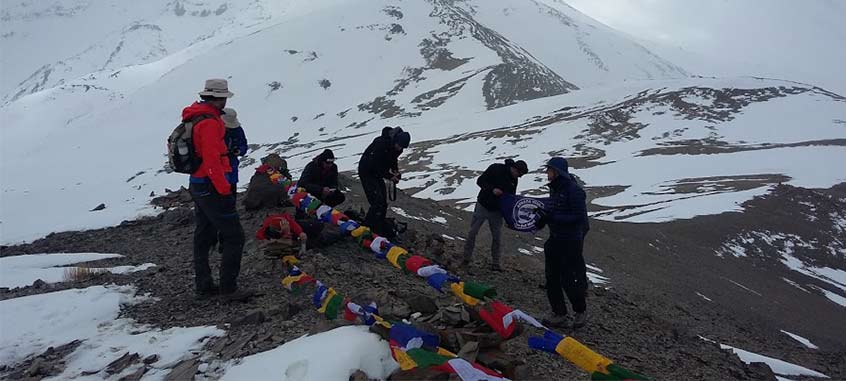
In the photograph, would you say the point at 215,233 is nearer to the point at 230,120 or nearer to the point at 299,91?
the point at 230,120

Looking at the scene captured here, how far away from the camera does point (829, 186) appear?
36.0 meters

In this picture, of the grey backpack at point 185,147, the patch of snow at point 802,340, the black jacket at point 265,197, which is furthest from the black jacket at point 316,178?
the patch of snow at point 802,340

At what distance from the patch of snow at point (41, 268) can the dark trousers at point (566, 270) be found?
19.9 ft

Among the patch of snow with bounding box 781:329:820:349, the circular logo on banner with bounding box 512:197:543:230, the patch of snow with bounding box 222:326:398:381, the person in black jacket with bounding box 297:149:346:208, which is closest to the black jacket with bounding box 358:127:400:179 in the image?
the person in black jacket with bounding box 297:149:346:208

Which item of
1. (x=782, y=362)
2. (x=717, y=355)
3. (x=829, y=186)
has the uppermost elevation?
(x=717, y=355)

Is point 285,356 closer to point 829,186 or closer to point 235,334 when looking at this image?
point 235,334

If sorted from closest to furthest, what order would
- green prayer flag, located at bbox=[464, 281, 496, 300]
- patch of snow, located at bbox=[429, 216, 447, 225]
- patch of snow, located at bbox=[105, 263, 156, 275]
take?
green prayer flag, located at bbox=[464, 281, 496, 300] < patch of snow, located at bbox=[105, 263, 156, 275] < patch of snow, located at bbox=[429, 216, 447, 225]

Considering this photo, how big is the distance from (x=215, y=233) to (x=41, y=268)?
441 cm

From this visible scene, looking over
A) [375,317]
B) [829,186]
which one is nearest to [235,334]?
[375,317]

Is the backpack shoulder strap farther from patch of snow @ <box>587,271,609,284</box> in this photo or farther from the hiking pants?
patch of snow @ <box>587,271,609,284</box>

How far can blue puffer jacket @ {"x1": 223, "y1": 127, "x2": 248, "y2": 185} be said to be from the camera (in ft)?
22.7

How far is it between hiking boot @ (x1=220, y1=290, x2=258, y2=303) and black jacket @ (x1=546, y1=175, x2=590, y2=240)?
3741 mm

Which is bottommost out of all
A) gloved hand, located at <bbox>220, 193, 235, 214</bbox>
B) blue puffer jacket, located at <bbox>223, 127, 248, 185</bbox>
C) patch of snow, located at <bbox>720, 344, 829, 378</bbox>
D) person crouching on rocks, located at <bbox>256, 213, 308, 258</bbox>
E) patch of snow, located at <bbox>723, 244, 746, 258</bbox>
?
patch of snow, located at <bbox>723, 244, 746, 258</bbox>

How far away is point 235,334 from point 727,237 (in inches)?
932
